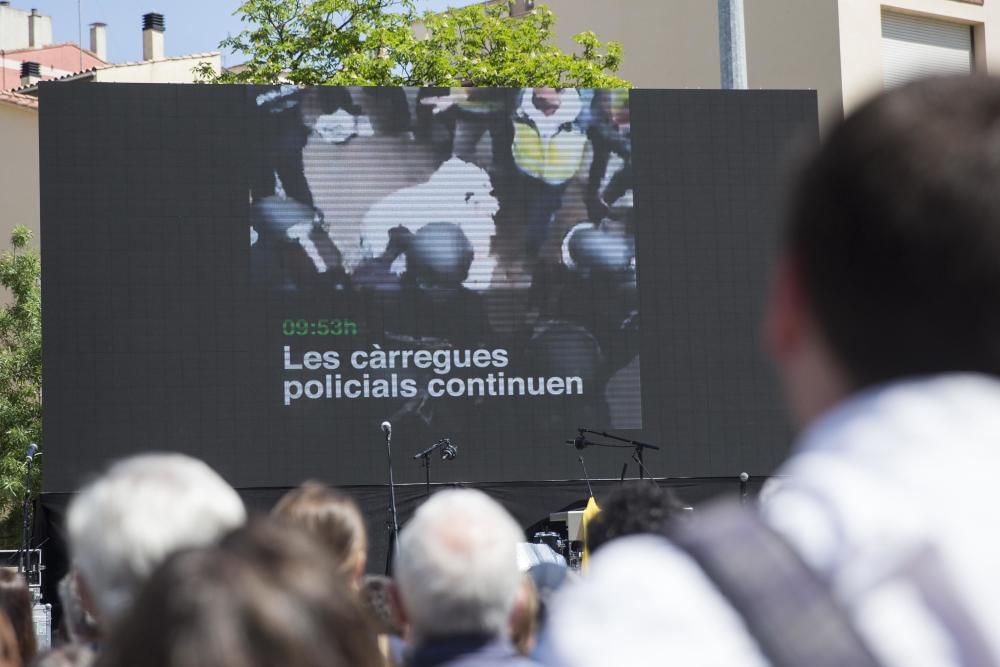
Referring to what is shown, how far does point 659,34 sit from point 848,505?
21.8m

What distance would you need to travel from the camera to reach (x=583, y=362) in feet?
39.4

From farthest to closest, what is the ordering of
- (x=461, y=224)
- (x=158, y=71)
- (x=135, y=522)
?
(x=158, y=71), (x=461, y=224), (x=135, y=522)

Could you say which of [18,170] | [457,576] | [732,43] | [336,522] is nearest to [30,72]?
[18,170]

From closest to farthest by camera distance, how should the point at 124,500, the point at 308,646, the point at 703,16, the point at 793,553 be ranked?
1. the point at 793,553
2. the point at 308,646
3. the point at 124,500
4. the point at 703,16

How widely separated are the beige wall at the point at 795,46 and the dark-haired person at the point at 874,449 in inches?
708

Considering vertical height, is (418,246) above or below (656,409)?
above

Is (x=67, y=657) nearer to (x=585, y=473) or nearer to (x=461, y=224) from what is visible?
(x=585, y=473)

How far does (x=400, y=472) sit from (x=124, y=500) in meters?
10.2

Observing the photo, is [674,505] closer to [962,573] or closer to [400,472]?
[962,573]

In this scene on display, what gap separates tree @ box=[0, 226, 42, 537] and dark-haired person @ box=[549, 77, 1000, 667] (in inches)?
770

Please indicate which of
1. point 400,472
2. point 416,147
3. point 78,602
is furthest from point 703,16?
point 78,602

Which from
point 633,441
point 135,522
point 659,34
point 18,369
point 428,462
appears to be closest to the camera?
point 135,522

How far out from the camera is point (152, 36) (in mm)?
33125

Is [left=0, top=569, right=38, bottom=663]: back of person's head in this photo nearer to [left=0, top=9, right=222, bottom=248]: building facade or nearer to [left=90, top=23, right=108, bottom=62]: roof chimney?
[left=0, top=9, right=222, bottom=248]: building facade
